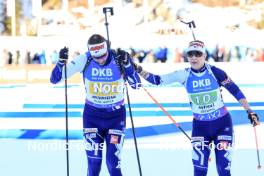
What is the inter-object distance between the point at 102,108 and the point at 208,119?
951 mm

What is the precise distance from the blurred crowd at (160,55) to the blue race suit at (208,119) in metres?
9.53

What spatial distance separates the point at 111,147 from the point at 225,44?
35.4ft

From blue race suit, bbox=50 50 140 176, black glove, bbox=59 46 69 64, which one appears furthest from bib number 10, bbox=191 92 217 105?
black glove, bbox=59 46 69 64

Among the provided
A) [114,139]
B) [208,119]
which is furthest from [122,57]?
[208,119]

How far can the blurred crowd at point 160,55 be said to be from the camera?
14516 millimetres

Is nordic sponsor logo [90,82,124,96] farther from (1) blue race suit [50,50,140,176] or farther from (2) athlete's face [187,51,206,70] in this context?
(2) athlete's face [187,51,206,70]

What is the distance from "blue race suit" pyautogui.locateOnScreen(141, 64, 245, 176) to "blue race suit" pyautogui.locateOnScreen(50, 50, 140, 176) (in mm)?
645

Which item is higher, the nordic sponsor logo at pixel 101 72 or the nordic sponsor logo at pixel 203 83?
the nordic sponsor logo at pixel 101 72

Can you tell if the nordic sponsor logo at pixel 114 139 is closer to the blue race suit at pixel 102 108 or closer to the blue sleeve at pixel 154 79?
the blue race suit at pixel 102 108

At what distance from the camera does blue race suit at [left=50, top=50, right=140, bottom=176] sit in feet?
16.2

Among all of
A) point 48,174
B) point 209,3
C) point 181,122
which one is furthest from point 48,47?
point 48,174

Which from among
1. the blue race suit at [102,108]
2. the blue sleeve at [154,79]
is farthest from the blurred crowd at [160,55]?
the blue race suit at [102,108]

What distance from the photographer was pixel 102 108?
498 centimetres

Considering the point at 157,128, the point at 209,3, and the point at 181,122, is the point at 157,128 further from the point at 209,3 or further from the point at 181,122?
the point at 209,3
